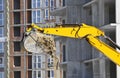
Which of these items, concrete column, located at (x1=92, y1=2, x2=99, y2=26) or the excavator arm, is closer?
the excavator arm

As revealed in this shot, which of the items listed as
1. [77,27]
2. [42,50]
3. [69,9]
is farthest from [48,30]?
[69,9]

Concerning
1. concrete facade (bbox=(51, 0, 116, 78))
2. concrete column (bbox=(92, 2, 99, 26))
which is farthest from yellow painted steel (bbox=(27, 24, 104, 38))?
concrete column (bbox=(92, 2, 99, 26))

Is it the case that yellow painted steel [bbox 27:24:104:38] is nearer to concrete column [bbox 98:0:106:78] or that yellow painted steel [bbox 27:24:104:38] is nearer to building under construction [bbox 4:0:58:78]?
concrete column [bbox 98:0:106:78]

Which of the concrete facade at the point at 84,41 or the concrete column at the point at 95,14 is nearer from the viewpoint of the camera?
the concrete facade at the point at 84,41

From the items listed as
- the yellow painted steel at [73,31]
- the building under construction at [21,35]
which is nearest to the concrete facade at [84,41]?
the yellow painted steel at [73,31]

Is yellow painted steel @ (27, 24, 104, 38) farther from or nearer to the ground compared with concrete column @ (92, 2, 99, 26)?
nearer to the ground

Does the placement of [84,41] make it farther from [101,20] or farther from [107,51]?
[107,51]

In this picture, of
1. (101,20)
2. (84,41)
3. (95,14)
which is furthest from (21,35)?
(101,20)

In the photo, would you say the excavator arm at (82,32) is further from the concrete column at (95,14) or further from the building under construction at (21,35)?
the building under construction at (21,35)

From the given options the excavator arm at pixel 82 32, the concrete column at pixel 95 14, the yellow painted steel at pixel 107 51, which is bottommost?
the yellow painted steel at pixel 107 51

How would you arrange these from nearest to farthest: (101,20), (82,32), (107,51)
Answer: (82,32) → (107,51) → (101,20)

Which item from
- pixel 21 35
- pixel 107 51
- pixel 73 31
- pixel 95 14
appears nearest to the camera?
pixel 73 31

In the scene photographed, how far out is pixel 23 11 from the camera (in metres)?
88.4

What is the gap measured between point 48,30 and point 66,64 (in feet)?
79.4
